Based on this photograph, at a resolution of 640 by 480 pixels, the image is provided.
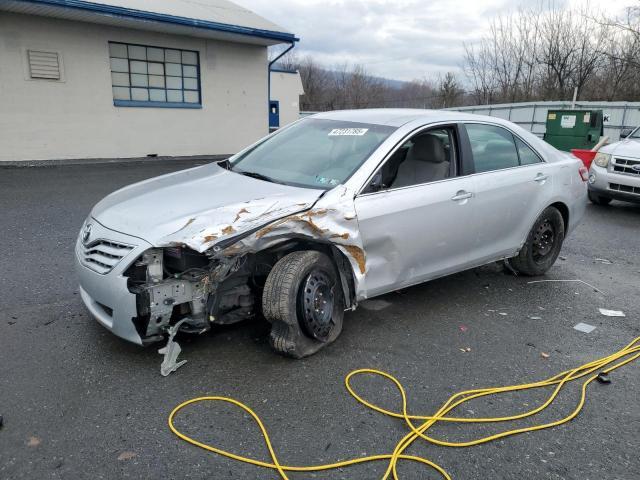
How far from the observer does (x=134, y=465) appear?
2.41 metres

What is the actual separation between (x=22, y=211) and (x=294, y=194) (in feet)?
18.5

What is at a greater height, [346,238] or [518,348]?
[346,238]

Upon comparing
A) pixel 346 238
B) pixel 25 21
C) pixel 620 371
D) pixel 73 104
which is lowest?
pixel 620 371

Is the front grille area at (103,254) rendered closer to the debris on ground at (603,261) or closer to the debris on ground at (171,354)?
the debris on ground at (171,354)

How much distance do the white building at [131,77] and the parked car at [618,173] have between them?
9.40 meters

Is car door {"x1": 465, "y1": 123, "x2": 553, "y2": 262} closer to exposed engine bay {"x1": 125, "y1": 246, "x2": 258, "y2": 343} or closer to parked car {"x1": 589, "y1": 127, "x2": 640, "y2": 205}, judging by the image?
exposed engine bay {"x1": 125, "y1": 246, "x2": 258, "y2": 343}

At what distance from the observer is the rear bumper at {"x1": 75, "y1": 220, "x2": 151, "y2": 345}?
2986mm

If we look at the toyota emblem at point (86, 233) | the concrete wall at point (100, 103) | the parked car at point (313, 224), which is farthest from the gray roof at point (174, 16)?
the toyota emblem at point (86, 233)

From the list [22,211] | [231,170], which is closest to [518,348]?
[231,170]

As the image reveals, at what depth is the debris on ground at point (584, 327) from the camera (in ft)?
13.5

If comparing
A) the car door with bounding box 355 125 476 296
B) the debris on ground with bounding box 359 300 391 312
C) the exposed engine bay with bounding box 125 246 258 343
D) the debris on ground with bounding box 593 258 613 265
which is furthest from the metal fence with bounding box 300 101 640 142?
the exposed engine bay with bounding box 125 246 258 343

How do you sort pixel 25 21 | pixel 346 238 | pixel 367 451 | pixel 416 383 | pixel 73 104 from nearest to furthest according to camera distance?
1. pixel 367 451
2. pixel 416 383
3. pixel 346 238
4. pixel 25 21
5. pixel 73 104

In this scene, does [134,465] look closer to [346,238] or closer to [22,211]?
[346,238]

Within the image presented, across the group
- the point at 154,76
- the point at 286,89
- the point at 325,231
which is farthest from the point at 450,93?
the point at 325,231
